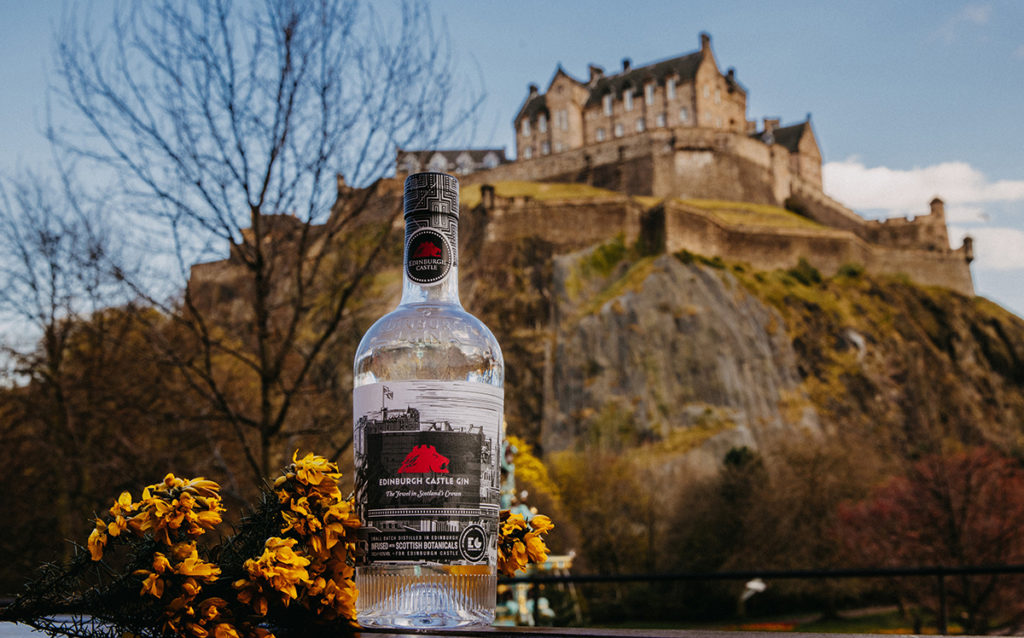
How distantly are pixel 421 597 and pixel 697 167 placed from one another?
197 feet

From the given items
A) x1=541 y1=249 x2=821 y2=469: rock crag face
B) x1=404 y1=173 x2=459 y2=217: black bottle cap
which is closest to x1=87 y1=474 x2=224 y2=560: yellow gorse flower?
x1=404 y1=173 x2=459 y2=217: black bottle cap

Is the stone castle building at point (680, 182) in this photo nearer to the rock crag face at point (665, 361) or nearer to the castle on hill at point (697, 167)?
the castle on hill at point (697, 167)

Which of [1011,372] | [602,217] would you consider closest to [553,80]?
[602,217]

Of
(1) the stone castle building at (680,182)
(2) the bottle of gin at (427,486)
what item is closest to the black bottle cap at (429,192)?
(2) the bottle of gin at (427,486)

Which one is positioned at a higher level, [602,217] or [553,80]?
[553,80]

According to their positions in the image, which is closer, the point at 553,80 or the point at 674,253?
the point at 674,253

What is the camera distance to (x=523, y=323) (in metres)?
53.0

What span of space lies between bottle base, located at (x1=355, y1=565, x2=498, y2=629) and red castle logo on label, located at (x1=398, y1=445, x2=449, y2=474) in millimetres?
213

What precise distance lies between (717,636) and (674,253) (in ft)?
171

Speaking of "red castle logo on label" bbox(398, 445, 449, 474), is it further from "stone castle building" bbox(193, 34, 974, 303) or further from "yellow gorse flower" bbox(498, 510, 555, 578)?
"stone castle building" bbox(193, 34, 974, 303)

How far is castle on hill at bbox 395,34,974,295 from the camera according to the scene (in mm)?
56094

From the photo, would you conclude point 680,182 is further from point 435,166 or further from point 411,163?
point 411,163

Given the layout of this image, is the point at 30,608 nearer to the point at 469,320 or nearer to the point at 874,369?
the point at 469,320

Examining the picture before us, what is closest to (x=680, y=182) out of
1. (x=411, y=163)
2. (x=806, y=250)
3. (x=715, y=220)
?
(x=715, y=220)
